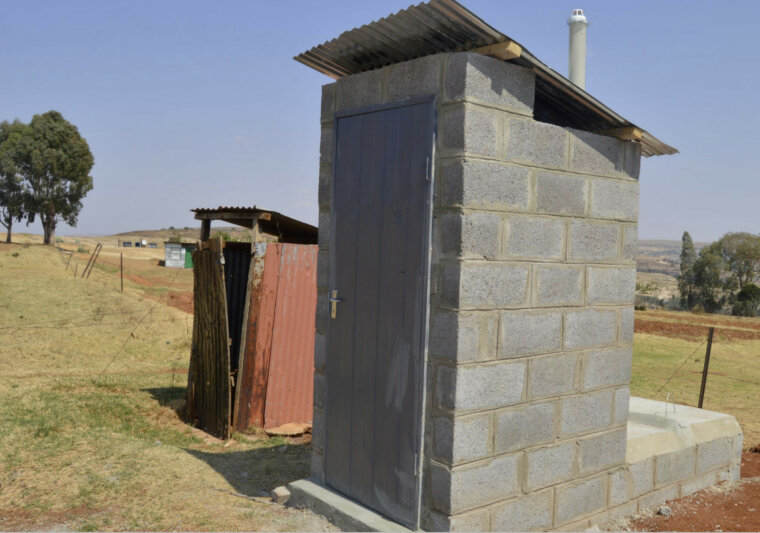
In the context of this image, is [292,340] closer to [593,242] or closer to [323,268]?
[323,268]

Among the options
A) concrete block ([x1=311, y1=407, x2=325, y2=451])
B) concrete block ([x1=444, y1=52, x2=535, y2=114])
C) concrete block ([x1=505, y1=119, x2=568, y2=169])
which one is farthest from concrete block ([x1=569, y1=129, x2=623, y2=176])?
concrete block ([x1=311, y1=407, x2=325, y2=451])

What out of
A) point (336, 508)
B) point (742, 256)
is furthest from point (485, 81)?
point (742, 256)

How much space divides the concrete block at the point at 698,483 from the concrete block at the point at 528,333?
2.32 meters

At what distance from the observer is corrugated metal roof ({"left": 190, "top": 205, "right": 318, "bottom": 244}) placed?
8.03m

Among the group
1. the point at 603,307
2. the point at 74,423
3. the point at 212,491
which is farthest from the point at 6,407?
the point at 603,307

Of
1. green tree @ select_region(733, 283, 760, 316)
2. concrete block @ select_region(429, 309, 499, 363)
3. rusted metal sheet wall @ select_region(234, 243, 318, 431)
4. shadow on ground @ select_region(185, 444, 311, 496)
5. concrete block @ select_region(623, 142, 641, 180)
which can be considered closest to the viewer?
concrete block @ select_region(429, 309, 499, 363)

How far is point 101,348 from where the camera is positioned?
12617 millimetres

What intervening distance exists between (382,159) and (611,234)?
1.88 m

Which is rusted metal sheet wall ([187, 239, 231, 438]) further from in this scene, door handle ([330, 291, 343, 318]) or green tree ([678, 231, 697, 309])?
green tree ([678, 231, 697, 309])

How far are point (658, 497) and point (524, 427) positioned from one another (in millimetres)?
1961

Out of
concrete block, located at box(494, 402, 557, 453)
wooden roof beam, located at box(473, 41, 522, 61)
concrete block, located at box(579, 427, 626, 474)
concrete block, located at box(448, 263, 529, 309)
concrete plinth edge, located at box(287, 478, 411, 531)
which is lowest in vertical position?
concrete plinth edge, located at box(287, 478, 411, 531)

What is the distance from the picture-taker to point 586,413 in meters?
4.62

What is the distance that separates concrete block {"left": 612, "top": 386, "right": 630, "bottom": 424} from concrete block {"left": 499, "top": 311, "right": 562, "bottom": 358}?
34.5 inches

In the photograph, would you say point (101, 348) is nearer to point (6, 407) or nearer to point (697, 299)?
point (6, 407)
